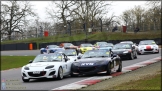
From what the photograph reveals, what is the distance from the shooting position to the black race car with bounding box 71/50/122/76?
1659cm

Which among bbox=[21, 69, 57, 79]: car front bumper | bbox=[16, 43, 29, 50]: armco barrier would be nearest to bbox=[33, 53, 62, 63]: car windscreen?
bbox=[21, 69, 57, 79]: car front bumper

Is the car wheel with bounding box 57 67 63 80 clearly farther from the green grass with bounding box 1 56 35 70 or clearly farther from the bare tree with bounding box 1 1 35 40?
the bare tree with bounding box 1 1 35 40

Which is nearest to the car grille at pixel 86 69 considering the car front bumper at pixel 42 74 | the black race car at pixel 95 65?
the black race car at pixel 95 65

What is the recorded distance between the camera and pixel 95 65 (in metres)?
16.6

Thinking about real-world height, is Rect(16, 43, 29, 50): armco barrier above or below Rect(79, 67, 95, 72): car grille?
below

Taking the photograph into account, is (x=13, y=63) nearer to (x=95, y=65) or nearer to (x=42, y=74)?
(x=95, y=65)

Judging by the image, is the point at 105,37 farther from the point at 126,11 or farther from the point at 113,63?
the point at 126,11

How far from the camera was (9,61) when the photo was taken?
1471 inches

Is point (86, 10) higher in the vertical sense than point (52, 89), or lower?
higher

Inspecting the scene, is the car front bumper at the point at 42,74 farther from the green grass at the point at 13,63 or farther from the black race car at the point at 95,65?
the green grass at the point at 13,63

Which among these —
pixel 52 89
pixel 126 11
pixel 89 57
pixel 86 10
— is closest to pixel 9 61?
pixel 89 57

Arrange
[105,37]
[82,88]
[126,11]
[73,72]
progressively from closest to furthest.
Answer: [82,88] < [73,72] < [105,37] < [126,11]

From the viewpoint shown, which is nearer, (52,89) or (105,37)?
(52,89)

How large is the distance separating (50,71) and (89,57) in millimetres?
2792
